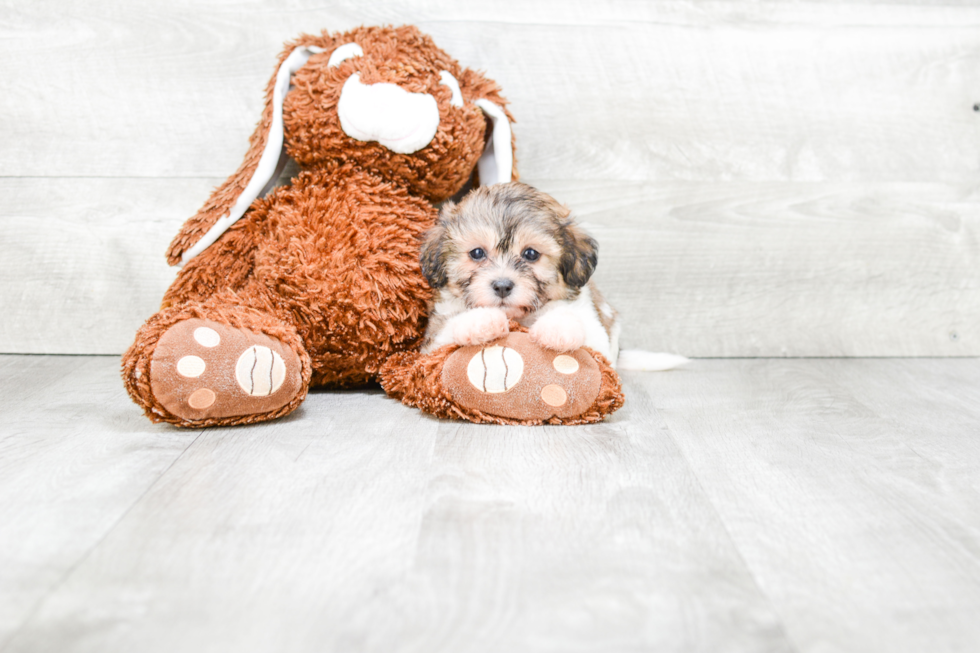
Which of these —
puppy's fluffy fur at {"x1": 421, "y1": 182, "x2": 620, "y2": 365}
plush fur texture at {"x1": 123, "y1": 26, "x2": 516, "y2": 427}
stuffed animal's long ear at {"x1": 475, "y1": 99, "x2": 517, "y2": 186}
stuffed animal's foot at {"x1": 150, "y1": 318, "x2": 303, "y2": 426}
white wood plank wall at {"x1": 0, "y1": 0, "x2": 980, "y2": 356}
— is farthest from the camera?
white wood plank wall at {"x1": 0, "y1": 0, "x2": 980, "y2": 356}

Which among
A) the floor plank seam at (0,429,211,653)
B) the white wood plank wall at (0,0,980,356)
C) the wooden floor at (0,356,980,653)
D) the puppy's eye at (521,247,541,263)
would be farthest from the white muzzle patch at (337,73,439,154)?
the floor plank seam at (0,429,211,653)

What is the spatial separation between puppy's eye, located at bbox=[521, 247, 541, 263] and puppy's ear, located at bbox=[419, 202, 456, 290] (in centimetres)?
17

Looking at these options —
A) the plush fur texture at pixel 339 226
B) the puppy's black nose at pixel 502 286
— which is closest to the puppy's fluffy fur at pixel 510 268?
the puppy's black nose at pixel 502 286

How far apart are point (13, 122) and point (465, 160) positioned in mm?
1217

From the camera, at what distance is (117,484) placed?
1218mm

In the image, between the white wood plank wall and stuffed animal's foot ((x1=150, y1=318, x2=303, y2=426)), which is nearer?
stuffed animal's foot ((x1=150, y1=318, x2=303, y2=426))

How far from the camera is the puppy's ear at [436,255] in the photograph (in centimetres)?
162

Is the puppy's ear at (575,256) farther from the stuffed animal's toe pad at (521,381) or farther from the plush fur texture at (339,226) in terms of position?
the plush fur texture at (339,226)

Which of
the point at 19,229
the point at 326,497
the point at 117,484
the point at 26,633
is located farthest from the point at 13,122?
the point at 26,633

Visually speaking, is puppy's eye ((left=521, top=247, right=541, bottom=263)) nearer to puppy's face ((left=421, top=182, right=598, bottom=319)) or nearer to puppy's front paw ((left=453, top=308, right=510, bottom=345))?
puppy's face ((left=421, top=182, right=598, bottom=319))

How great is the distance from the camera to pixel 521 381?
4.91 feet

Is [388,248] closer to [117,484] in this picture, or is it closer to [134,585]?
[117,484]

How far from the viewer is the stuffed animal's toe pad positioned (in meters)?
1.50

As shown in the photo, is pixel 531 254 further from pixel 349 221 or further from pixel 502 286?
pixel 349 221
